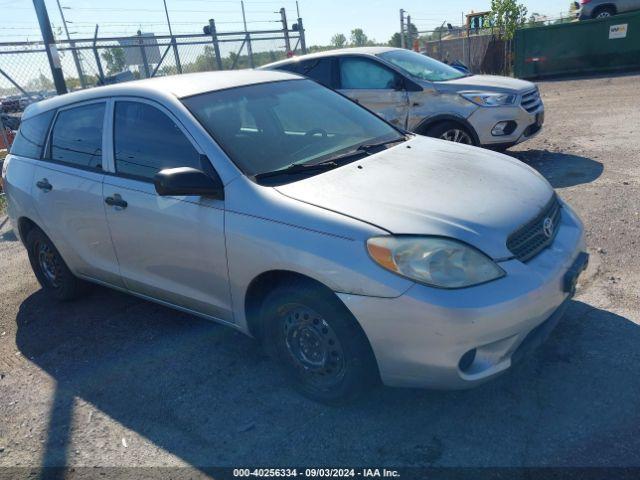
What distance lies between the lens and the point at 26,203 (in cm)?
457

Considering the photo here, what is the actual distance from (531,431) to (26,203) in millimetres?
4099

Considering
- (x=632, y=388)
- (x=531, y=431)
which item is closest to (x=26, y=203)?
(x=531, y=431)

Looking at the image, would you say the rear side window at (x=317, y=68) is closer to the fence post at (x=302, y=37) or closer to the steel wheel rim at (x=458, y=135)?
the steel wheel rim at (x=458, y=135)

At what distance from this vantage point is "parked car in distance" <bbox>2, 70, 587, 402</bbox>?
2607 millimetres

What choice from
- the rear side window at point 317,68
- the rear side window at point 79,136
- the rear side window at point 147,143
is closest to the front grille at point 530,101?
the rear side window at point 317,68

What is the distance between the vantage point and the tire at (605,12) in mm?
18062

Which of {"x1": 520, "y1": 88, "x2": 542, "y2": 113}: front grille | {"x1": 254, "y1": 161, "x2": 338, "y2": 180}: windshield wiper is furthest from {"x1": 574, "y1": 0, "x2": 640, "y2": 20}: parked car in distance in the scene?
{"x1": 254, "y1": 161, "x2": 338, "y2": 180}: windshield wiper

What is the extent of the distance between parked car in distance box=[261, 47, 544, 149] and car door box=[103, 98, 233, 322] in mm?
4247

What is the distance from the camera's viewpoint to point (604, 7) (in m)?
18.1

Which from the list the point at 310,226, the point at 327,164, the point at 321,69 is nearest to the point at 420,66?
the point at 321,69

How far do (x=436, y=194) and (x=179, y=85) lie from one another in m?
1.92

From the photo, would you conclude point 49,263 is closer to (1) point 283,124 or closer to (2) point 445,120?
(1) point 283,124

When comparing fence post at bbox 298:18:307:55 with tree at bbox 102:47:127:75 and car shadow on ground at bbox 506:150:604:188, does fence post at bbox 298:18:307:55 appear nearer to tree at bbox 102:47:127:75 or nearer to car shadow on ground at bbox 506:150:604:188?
tree at bbox 102:47:127:75

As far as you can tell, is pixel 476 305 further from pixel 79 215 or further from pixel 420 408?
pixel 79 215
